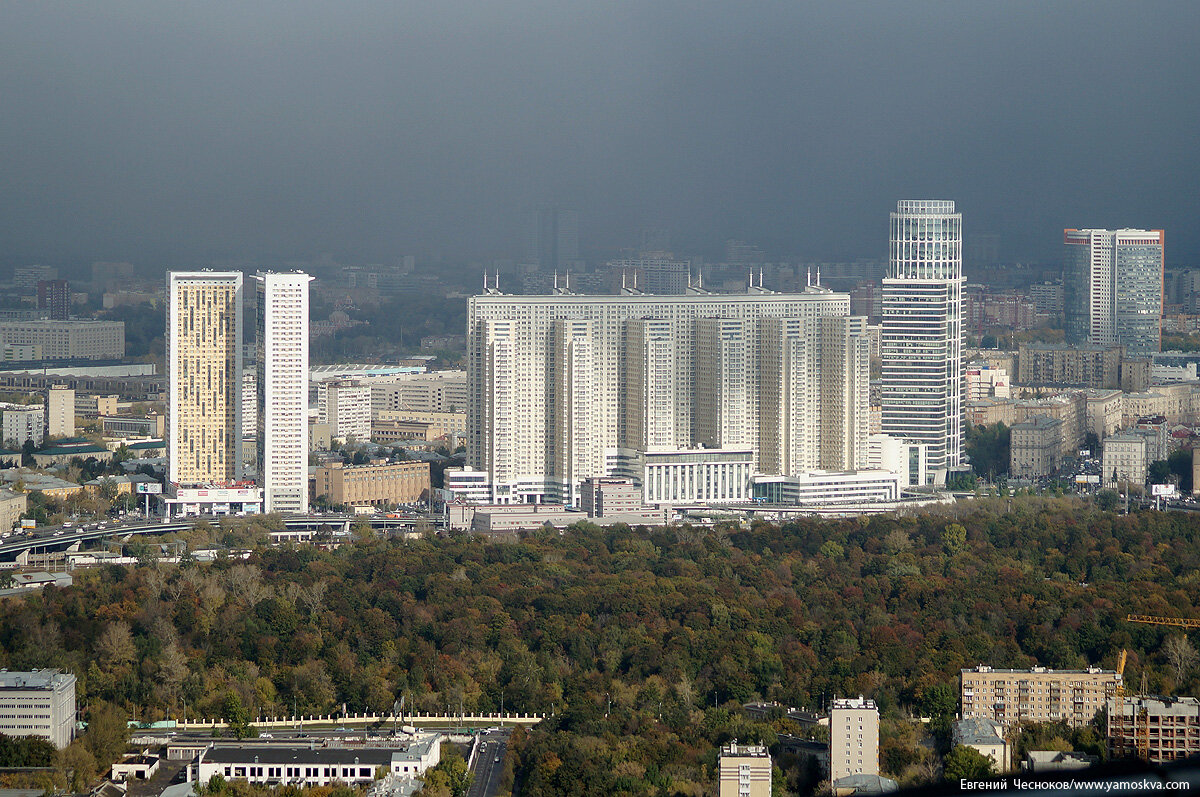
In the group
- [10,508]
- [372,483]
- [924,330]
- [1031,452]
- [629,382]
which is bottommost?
[10,508]

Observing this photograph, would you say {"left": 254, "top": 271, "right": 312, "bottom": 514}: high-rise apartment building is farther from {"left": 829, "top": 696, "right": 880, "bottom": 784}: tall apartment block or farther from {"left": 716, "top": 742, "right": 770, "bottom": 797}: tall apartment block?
{"left": 716, "top": 742, "right": 770, "bottom": 797}: tall apartment block

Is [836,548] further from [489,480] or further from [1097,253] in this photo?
[1097,253]

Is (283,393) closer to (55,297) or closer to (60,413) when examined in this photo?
(60,413)

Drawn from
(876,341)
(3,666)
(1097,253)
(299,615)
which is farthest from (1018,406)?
(3,666)

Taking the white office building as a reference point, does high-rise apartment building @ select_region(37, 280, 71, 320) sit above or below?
above

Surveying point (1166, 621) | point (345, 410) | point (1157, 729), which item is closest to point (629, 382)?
point (345, 410)

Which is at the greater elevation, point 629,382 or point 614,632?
point 629,382

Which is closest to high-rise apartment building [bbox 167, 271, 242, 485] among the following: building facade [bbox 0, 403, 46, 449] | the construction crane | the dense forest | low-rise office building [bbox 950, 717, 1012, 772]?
the dense forest
